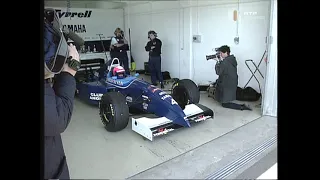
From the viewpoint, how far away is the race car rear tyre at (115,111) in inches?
116

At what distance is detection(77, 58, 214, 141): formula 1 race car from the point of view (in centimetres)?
294

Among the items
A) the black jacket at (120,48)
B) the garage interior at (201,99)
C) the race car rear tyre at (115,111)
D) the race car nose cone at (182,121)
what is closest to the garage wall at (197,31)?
the garage interior at (201,99)

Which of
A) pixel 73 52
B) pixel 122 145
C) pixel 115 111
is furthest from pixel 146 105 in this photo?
pixel 73 52

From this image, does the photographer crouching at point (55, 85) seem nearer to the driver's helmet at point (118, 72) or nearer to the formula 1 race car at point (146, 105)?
the formula 1 race car at point (146, 105)

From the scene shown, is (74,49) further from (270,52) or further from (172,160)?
(270,52)

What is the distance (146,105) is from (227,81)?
1.55m

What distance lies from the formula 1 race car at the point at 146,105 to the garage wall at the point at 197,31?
1345mm

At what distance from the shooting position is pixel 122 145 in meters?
2.78

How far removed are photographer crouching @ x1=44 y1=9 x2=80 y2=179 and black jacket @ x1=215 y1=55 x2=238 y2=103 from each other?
11.6ft

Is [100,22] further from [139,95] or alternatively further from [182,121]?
[182,121]

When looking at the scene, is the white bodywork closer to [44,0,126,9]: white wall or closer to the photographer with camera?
the photographer with camera
